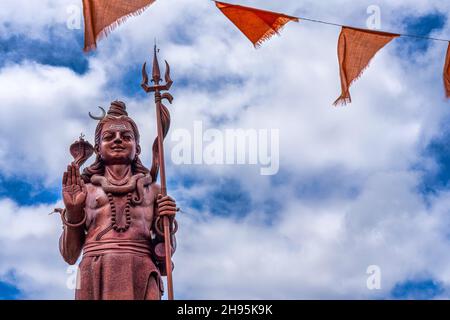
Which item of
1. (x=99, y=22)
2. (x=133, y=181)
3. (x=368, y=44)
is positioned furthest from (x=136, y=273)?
(x=368, y=44)

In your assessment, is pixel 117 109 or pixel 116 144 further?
pixel 117 109

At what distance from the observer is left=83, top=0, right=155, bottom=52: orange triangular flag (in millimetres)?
13828

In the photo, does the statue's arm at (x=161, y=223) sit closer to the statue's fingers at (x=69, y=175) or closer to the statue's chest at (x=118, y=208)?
the statue's chest at (x=118, y=208)

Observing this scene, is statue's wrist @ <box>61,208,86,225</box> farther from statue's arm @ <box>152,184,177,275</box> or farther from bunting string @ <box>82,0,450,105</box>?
bunting string @ <box>82,0,450,105</box>

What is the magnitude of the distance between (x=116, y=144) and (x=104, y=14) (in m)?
2.21

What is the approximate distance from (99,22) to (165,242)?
369 cm

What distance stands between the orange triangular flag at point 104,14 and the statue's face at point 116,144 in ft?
5.11

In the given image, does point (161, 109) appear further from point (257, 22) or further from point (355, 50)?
point (355, 50)

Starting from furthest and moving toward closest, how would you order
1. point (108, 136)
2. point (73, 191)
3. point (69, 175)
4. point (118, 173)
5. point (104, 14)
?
point (108, 136) < point (118, 173) < point (69, 175) < point (73, 191) < point (104, 14)

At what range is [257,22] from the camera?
47.3 ft

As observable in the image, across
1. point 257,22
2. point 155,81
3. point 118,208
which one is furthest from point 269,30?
point 118,208

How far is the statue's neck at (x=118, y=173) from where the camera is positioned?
47.6 ft

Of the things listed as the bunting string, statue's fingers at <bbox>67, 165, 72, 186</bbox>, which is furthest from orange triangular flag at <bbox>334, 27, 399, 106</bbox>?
statue's fingers at <bbox>67, 165, 72, 186</bbox>

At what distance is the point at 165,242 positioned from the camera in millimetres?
13539
